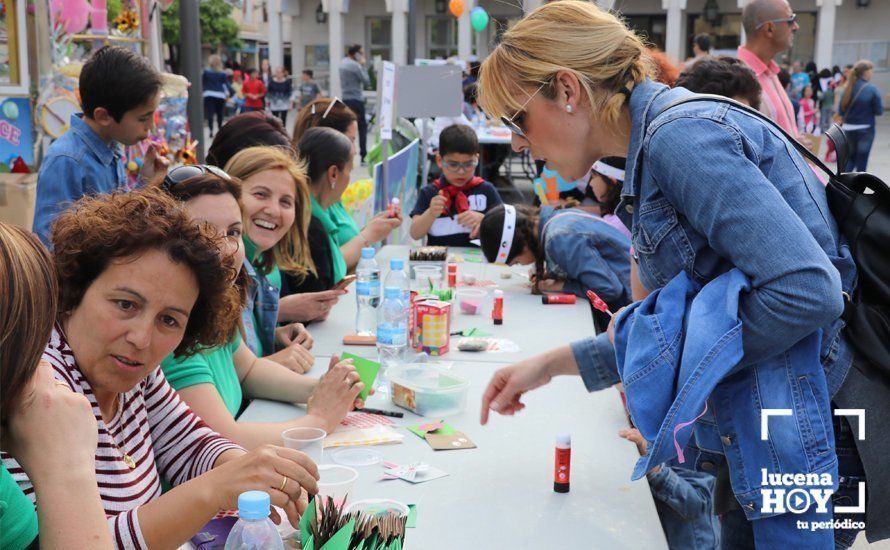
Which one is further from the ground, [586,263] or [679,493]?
[586,263]

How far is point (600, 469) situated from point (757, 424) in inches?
25.5

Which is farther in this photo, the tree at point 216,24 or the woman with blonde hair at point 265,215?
the tree at point 216,24

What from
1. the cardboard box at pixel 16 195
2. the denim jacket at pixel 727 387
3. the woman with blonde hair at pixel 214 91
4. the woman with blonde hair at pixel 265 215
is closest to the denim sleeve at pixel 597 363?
the denim jacket at pixel 727 387

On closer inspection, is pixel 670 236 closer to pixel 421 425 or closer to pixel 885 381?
pixel 885 381

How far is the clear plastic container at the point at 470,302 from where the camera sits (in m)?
3.91

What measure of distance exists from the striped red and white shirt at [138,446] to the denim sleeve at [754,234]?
1153 millimetres

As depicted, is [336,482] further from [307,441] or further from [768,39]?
[768,39]

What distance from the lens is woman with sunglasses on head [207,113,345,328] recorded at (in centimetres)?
333

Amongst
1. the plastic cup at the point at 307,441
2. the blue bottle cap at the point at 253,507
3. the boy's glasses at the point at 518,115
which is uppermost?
the boy's glasses at the point at 518,115

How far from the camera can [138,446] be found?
1825 millimetres

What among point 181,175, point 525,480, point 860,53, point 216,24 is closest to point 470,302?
point 181,175

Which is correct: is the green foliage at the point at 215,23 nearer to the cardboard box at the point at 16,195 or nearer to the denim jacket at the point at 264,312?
the cardboard box at the point at 16,195

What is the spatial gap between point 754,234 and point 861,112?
1365 centimetres

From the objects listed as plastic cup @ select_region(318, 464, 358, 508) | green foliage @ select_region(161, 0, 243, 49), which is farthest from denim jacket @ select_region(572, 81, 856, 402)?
green foliage @ select_region(161, 0, 243, 49)
